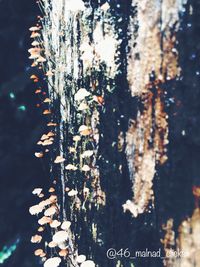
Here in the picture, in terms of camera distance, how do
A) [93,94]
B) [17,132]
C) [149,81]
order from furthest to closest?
[17,132]
[93,94]
[149,81]

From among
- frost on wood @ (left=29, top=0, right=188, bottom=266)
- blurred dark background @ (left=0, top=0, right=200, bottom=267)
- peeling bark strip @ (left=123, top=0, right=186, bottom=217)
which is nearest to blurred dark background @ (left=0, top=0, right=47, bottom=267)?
blurred dark background @ (left=0, top=0, right=200, bottom=267)

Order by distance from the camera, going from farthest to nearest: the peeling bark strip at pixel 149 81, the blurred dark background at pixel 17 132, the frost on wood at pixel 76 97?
the blurred dark background at pixel 17 132 < the frost on wood at pixel 76 97 < the peeling bark strip at pixel 149 81

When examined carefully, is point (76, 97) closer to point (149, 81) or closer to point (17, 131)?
point (149, 81)

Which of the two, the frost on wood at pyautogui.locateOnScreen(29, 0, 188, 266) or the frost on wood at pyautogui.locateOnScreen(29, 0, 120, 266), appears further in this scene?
the frost on wood at pyautogui.locateOnScreen(29, 0, 120, 266)

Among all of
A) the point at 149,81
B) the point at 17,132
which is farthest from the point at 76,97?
the point at 17,132

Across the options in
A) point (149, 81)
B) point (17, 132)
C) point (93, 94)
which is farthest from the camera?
point (17, 132)

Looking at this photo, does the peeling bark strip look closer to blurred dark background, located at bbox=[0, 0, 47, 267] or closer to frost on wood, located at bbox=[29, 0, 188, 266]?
frost on wood, located at bbox=[29, 0, 188, 266]

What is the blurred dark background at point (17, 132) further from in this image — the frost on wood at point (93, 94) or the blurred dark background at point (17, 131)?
the frost on wood at point (93, 94)

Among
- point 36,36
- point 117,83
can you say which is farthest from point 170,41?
point 36,36

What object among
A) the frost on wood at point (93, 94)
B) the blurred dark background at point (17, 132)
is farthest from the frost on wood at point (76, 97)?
the blurred dark background at point (17, 132)
